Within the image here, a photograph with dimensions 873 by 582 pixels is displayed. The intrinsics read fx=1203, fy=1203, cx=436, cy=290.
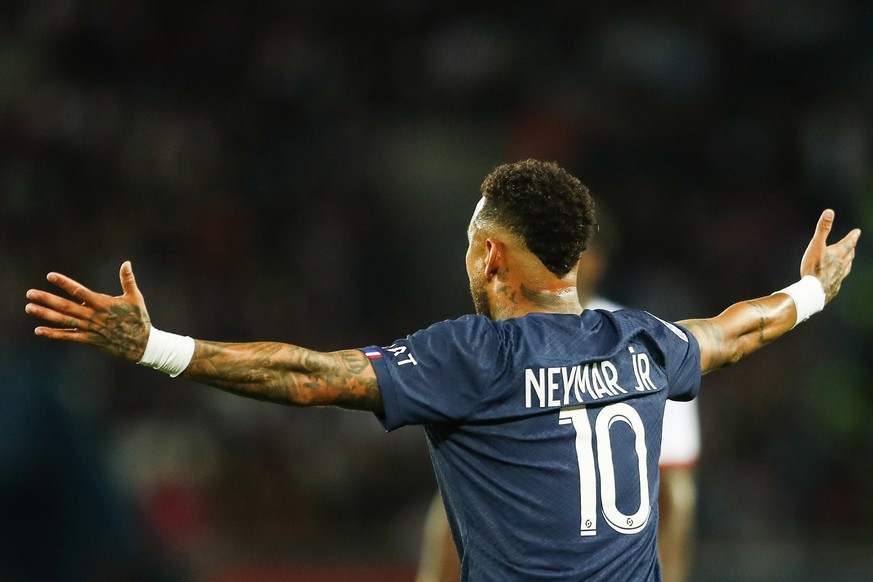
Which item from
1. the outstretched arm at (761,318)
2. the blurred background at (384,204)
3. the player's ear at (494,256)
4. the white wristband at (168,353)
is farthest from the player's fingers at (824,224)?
the blurred background at (384,204)

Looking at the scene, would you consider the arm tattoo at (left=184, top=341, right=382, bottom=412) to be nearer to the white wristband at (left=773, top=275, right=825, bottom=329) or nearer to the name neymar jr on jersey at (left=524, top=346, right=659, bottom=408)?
the name neymar jr on jersey at (left=524, top=346, right=659, bottom=408)

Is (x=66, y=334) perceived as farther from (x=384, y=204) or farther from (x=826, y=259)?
(x=384, y=204)

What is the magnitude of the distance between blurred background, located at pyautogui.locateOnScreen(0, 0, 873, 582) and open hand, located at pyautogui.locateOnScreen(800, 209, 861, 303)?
3.64 meters

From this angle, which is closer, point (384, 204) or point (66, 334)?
point (66, 334)

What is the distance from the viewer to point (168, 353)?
262 cm

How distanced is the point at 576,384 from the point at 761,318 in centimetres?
92

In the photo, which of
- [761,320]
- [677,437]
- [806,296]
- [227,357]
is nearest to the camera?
[227,357]

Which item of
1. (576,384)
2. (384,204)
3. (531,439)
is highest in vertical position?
(384,204)

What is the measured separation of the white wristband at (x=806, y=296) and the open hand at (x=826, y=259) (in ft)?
0.13

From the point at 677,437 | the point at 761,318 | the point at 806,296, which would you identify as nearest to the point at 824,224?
the point at 806,296

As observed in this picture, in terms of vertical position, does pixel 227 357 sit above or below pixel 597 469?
above

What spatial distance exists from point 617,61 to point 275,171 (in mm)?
3117

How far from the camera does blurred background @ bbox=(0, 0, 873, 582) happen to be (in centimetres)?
812

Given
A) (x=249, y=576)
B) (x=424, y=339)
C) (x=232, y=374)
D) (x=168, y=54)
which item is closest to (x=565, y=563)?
(x=424, y=339)
